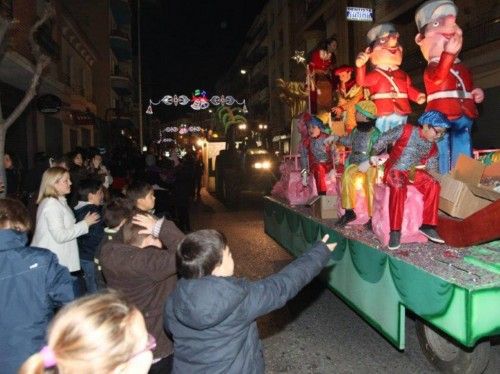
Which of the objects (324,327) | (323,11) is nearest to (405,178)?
(324,327)

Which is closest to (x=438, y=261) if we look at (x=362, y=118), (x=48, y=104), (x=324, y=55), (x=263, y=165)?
(x=362, y=118)

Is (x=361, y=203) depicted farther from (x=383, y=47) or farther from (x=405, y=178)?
(x=383, y=47)

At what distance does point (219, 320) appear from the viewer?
2.09 meters

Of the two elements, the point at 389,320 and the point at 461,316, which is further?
the point at 389,320

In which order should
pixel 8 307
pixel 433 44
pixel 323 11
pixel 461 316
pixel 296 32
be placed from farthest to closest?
pixel 296 32 → pixel 323 11 → pixel 433 44 → pixel 461 316 → pixel 8 307

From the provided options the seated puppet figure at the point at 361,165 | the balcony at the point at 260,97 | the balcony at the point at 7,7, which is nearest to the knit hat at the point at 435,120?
the seated puppet figure at the point at 361,165

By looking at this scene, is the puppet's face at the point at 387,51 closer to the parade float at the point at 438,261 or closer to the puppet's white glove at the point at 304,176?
the parade float at the point at 438,261

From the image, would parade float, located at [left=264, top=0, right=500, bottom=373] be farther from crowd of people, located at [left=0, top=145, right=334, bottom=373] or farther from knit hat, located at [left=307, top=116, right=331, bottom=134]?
knit hat, located at [left=307, top=116, right=331, bottom=134]

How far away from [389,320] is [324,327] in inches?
66.2

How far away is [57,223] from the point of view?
3965 mm

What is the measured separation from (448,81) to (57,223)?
4396 mm

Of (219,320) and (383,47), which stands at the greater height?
(383,47)

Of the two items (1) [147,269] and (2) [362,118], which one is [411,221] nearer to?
(2) [362,118]

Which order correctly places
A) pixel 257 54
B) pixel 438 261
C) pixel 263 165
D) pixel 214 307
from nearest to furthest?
pixel 214 307 → pixel 438 261 → pixel 263 165 → pixel 257 54
